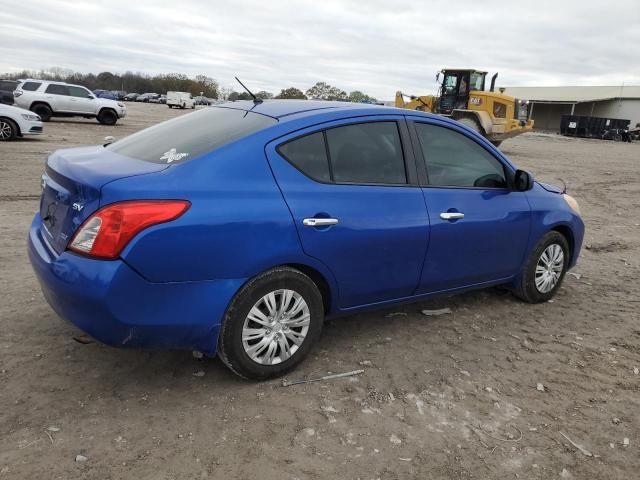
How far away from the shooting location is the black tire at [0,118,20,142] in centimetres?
1541

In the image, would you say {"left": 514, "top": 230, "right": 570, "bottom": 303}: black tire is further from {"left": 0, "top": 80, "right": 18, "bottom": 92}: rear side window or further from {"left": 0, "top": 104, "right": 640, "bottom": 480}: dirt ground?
{"left": 0, "top": 80, "right": 18, "bottom": 92}: rear side window

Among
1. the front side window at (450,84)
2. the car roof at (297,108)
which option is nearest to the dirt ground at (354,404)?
the car roof at (297,108)

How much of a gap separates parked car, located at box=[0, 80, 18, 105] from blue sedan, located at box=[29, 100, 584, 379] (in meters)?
24.0

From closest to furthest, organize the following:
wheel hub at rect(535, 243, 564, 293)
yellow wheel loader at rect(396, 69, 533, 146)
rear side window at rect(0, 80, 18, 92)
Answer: wheel hub at rect(535, 243, 564, 293) → yellow wheel loader at rect(396, 69, 533, 146) → rear side window at rect(0, 80, 18, 92)

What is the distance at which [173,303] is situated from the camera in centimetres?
287

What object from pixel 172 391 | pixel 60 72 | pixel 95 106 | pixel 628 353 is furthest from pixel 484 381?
pixel 60 72

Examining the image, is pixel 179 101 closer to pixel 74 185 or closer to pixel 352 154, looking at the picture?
pixel 352 154

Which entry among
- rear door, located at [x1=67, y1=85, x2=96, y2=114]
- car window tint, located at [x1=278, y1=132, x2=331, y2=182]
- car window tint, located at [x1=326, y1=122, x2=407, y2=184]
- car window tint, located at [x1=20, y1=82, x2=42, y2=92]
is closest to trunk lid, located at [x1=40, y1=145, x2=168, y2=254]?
car window tint, located at [x1=278, y1=132, x2=331, y2=182]

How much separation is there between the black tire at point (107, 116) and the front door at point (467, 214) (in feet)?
75.3

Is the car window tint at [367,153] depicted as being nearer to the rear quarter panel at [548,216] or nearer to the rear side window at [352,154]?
the rear side window at [352,154]

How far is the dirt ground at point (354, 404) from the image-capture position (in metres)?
2.65

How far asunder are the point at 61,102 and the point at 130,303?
76.5ft

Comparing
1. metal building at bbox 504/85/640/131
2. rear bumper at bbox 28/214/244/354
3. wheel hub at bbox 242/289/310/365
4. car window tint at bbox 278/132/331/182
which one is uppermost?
metal building at bbox 504/85/640/131

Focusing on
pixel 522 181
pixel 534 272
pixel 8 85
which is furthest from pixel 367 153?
pixel 8 85
